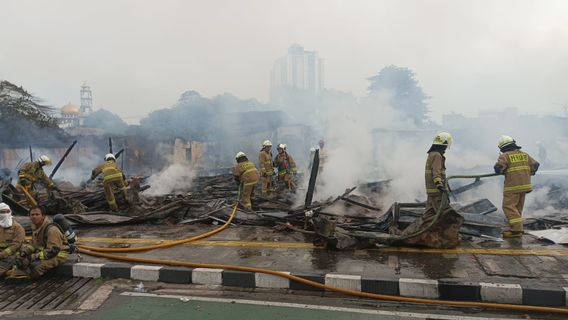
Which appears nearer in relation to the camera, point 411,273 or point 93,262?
point 411,273

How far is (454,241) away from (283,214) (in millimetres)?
3179

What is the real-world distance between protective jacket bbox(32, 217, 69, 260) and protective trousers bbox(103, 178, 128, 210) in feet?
12.9

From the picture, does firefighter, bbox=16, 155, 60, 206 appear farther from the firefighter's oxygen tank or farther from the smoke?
the smoke

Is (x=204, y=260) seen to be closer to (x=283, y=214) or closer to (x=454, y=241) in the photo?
(x=283, y=214)

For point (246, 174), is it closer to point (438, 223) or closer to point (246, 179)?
point (246, 179)

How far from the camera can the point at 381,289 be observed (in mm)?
4566

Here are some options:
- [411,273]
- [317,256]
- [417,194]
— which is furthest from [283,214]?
[417,194]

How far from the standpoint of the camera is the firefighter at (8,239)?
17.4 feet

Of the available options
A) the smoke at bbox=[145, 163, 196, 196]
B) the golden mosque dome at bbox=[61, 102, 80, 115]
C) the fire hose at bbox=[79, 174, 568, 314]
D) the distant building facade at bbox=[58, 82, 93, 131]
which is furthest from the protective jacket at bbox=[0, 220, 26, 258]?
the golden mosque dome at bbox=[61, 102, 80, 115]

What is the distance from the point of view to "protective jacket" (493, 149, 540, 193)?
249 inches

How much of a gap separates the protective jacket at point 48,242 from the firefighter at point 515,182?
648cm

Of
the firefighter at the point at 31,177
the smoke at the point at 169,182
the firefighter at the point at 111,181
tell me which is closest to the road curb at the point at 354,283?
the firefighter at the point at 111,181

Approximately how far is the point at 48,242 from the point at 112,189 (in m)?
4.20

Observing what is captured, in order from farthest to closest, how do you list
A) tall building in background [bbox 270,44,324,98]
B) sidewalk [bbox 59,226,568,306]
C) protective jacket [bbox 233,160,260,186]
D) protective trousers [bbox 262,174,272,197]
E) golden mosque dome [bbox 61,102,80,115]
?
1. golden mosque dome [bbox 61,102,80,115]
2. tall building in background [bbox 270,44,324,98]
3. protective trousers [bbox 262,174,272,197]
4. protective jacket [bbox 233,160,260,186]
5. sidewalk [bbox 59,226,568,306]
